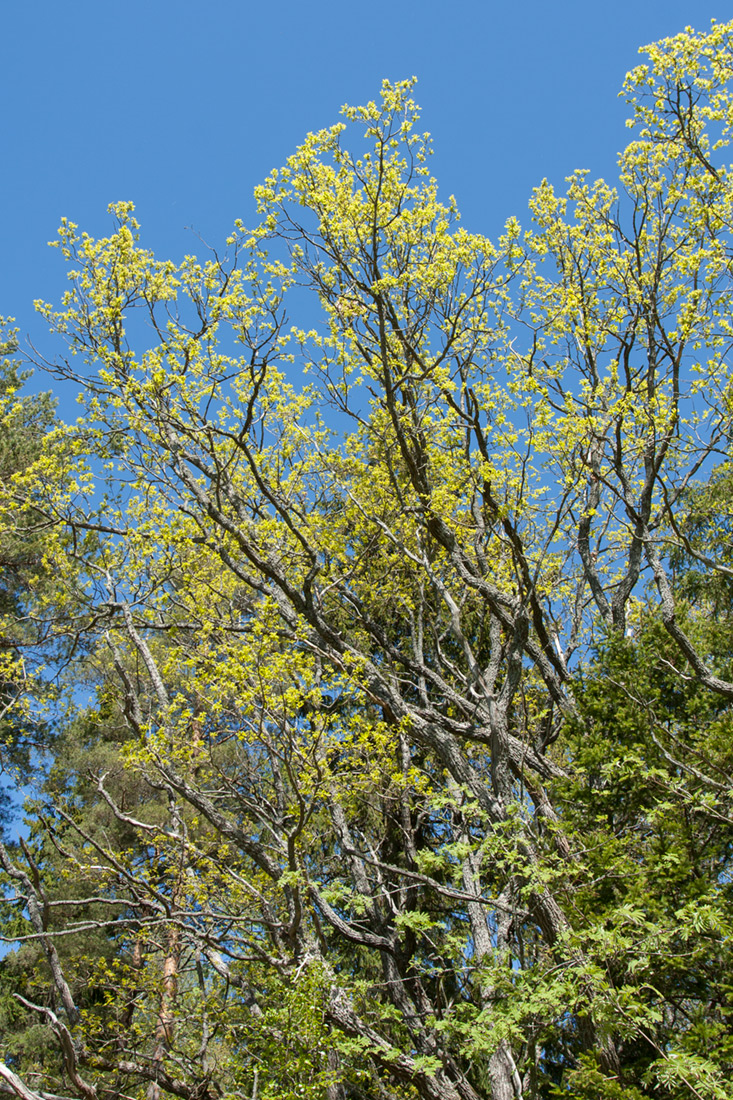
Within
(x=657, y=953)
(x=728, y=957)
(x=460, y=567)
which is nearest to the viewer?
(x=657, y=953)

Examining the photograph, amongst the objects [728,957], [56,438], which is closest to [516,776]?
[728,957]

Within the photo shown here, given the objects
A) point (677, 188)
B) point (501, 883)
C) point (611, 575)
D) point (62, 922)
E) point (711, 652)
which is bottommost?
point (62, 922)

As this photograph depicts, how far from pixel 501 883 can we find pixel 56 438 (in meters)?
6.46

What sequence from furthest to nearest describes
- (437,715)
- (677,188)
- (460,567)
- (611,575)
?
1. (611,575)
2. (677,188)
3. (460,567)
4. (437,715)

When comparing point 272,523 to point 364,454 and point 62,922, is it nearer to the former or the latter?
point 364,454

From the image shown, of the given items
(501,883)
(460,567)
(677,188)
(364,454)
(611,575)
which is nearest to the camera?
(501,883)

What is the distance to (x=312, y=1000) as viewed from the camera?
224 inches

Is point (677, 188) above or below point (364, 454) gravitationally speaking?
above

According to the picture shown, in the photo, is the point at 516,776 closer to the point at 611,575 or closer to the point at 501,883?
the point at 501,883

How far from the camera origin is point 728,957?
18.5ft

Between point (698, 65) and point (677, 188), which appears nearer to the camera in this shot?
point (698, 65)

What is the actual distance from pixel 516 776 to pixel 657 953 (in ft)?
11.8

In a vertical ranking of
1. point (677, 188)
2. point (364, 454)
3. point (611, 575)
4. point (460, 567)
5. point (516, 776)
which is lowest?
point (516, 776)

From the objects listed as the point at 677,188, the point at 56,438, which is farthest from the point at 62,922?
the point at 677,188
